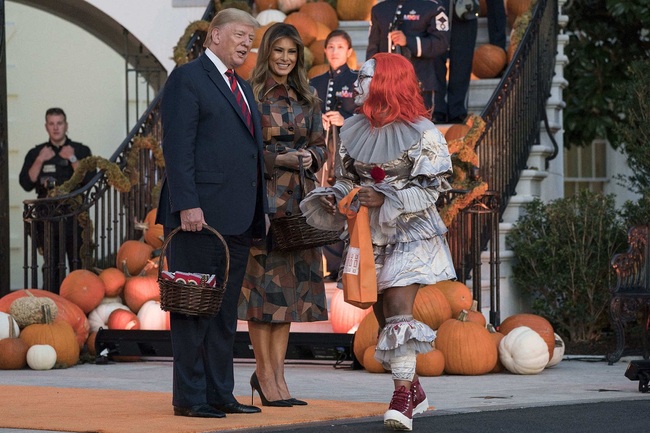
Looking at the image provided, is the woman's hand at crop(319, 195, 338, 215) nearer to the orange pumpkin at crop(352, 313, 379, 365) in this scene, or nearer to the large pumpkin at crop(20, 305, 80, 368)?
the orange pumpkin at crop(352, 313, 379, 365)

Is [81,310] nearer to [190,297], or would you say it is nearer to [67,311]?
[67,311]

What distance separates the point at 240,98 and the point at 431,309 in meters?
2.93

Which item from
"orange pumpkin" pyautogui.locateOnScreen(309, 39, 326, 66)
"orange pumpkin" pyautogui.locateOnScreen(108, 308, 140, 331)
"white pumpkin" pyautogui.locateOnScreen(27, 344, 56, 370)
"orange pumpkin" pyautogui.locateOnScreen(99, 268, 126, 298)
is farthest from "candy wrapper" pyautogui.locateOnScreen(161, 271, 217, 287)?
"orange pumpkin" pyautogui.locateOnScreen(309, 39, 326, 66)

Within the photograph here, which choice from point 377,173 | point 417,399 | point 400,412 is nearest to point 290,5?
point 377,173

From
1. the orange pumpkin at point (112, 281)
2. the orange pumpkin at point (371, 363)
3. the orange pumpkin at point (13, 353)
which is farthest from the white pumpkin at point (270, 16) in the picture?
the orange pumpkin at point (371, 363)

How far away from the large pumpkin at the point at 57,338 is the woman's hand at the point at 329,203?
11.5 feet

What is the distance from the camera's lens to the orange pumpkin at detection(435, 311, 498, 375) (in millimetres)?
8430

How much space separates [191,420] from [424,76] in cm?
626

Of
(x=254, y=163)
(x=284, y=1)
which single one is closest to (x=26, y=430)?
(x=254, y=163)

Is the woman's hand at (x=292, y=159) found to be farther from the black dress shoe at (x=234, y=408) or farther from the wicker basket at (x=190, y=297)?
the black dress shoe at (x=234, y=408)

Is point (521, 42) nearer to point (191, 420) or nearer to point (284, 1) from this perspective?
point (284, 1)

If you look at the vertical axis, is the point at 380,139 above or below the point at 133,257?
above

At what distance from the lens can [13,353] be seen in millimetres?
8969

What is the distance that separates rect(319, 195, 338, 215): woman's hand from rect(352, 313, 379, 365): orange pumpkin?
247cm
